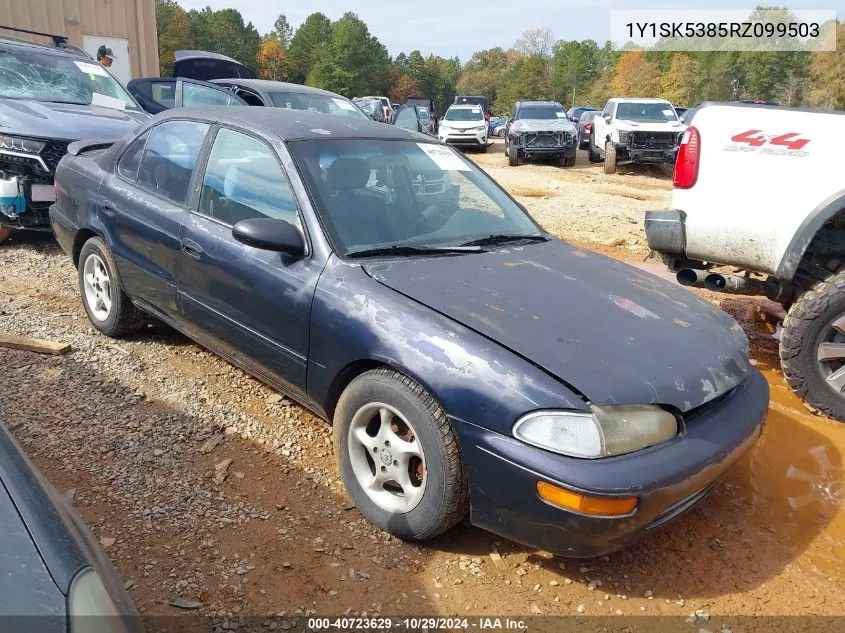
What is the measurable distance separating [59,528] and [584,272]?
2.40 meters

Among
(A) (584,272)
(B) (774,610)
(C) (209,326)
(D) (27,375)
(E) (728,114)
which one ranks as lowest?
(B) (774,610)

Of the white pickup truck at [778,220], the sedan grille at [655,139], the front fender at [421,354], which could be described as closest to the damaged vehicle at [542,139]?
the sedan grille at [655,139]

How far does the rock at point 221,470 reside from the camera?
2.99m

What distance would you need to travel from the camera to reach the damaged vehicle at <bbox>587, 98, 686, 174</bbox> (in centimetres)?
1540

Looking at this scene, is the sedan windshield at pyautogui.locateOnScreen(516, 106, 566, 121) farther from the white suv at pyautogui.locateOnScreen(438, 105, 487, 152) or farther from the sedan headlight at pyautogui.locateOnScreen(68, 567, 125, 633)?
the sedan headlight at pyautogui.locateOnScreen(68, 567, 125, 633)

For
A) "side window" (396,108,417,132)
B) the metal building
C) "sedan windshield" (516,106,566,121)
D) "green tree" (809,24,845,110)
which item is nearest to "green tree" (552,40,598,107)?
"green tree" (809,24,845,110)

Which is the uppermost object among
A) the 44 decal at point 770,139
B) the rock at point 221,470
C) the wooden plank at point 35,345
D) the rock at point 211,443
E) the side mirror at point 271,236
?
the 44 decal at point 770,139

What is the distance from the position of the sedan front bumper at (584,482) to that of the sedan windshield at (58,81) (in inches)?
259

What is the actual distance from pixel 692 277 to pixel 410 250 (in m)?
2.23

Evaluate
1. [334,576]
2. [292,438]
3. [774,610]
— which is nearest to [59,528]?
[334,576]

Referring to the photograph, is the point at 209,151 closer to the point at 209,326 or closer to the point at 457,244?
the point at 209,326

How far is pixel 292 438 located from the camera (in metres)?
3.37

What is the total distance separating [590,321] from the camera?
2623mm

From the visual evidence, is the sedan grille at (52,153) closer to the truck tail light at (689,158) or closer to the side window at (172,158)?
the side window at (172,158)
